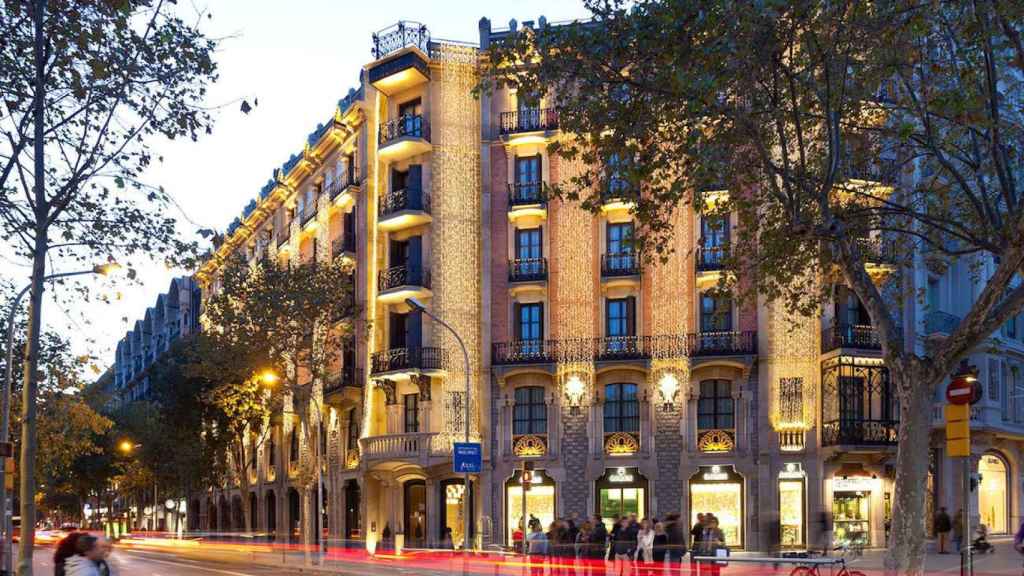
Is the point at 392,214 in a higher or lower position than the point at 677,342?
higher

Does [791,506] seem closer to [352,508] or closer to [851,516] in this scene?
[851,516]

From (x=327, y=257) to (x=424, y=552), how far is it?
17.1m

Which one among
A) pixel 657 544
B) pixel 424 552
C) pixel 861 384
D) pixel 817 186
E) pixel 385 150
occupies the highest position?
pixel 385 150

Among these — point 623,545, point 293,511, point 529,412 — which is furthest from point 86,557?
point 293,511

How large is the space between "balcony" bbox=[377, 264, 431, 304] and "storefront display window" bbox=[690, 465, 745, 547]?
1222 cm

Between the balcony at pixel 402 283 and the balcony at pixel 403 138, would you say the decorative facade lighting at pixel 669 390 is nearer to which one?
the balcony at pixel 402 283

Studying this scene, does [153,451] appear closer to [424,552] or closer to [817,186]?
[424,552]

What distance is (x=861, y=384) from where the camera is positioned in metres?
37.4

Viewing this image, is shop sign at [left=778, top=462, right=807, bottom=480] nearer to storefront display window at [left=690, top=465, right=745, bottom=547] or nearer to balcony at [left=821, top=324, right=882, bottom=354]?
storefront display window at [left=690, top=465, right=745, bottom=547]

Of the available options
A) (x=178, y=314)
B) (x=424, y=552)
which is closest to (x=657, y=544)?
(x=424, y=552)

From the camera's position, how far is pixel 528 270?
4153cm

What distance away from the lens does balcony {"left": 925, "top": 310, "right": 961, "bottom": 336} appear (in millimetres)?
38375

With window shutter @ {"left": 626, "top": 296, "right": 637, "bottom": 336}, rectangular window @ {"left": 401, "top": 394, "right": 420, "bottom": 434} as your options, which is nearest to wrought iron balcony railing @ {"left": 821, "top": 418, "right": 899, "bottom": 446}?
window shutter @ {"left": 626, "top": 296, "right": 637, "bottom": 336}

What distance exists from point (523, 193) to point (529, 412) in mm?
8148
